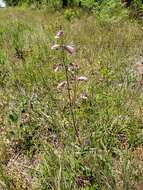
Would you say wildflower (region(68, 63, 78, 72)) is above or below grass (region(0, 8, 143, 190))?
above

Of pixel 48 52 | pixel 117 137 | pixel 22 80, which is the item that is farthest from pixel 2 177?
pixel 48 52

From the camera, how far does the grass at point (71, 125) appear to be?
8.67 ft

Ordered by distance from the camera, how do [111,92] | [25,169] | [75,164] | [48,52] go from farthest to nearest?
1. [48,52]
2. [111,92]
3. [25,169]
4. [75,164]

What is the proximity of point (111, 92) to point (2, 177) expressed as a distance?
1.72 metres

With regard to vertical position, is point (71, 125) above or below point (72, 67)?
below

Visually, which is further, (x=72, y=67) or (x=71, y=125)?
(x=71, y=125)

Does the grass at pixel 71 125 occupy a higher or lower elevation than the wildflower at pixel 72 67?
lower

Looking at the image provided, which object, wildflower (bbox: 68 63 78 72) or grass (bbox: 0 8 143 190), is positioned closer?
grass (bbox: 0 8 143 190)

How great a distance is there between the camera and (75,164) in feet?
9.06

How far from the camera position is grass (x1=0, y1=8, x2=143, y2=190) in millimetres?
2643

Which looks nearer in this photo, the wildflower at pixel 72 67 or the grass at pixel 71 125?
the grass at pixel 71 125

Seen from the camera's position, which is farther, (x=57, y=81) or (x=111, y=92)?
(x=57, y=81)

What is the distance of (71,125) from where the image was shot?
333cm

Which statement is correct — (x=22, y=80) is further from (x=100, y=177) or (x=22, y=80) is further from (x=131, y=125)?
(x=100, y=177)
